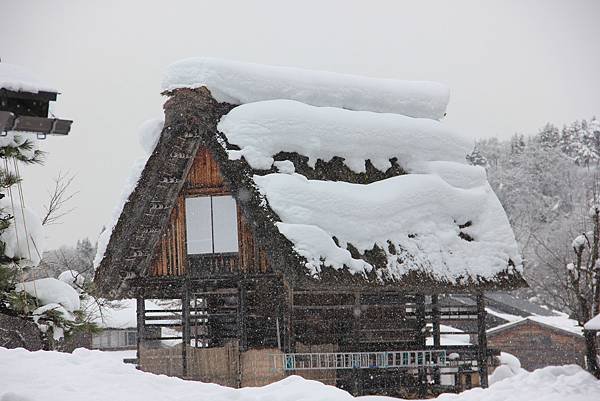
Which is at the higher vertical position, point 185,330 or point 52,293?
point 52,293

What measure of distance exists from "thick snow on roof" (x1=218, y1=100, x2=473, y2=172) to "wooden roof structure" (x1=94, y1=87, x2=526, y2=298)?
206 mm

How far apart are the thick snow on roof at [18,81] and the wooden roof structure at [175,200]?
774cm

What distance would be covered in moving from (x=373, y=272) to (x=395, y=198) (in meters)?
2.13

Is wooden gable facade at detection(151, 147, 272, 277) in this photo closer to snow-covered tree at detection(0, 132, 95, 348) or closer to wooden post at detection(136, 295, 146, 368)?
wooden post at detection(136, 295, 146, 368)

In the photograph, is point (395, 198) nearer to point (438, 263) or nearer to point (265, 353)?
point (438, 263)

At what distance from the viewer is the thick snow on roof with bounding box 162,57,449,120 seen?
1862 centimetres

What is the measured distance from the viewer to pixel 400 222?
18578mm

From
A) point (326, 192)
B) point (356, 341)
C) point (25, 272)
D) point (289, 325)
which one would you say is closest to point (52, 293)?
point (25, 272)

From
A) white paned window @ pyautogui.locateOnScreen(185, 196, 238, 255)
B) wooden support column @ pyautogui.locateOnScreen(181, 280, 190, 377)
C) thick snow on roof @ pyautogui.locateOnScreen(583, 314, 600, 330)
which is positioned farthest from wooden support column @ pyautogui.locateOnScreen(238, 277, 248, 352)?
thick snow on roof @ pyautogui.locateOnScreen(583, 314, 600, 330)

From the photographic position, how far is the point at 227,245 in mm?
18766

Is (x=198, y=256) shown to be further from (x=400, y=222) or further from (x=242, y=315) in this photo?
(x=400, y=222)

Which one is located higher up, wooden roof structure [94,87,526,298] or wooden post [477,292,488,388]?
wooden roof structure [94,87,526,298]

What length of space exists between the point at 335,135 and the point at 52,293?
343 inches

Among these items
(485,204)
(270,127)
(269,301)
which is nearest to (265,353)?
(269,301)
